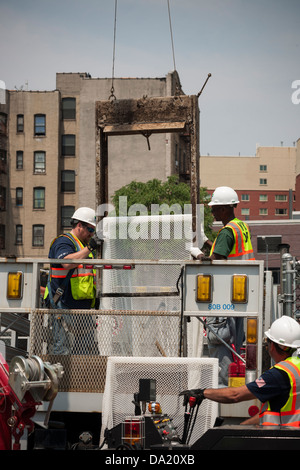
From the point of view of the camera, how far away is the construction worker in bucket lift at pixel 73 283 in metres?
6.20

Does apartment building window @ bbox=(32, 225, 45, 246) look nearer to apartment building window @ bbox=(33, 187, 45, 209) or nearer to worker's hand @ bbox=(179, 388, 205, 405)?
apartment building window @ bbox=(33, 187, 45, 209)

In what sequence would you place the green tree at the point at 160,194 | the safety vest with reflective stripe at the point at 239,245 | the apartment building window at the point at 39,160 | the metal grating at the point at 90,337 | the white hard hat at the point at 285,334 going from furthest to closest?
the apartment building window at the point at 39,160 → the green tree at the point at 160,194 → the safety vest with reflective stripe at the point at 239,245 → the metal grating at the point at 90,337 → the white hard hat at the point at 285,334

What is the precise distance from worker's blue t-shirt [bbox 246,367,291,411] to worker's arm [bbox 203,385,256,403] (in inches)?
4.8

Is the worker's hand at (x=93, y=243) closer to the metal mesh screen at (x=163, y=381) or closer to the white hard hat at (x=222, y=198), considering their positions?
the white hard hat at (x=222, y=198)

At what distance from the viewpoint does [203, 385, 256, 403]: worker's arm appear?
16.1ft

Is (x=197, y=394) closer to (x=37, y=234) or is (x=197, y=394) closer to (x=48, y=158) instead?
(x=37, y=234)

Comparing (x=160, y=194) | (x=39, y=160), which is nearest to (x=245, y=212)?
(x=39, y=160)

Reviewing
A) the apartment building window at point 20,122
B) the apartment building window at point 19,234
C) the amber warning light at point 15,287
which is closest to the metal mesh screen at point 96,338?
the amber warning light at point 15,287

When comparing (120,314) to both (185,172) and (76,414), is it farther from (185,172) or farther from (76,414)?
(185,172)

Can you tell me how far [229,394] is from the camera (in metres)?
5.00

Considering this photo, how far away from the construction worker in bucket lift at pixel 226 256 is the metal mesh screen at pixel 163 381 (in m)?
0.89

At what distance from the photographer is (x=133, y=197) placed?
49.2 metres

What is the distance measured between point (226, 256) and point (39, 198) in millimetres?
59687

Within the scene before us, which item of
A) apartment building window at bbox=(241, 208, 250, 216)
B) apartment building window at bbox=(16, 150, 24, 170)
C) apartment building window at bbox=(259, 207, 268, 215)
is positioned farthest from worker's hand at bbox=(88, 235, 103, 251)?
apartment building window at bbox=(259, 207, 268, 215)
